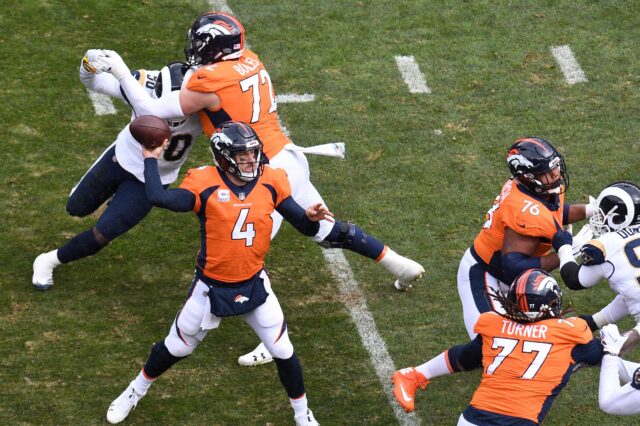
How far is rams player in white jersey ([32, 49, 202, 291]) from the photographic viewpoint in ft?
25.2

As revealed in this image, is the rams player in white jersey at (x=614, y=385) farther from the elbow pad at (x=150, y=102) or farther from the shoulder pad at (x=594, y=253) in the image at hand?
the elbow pad at (x=150, y=102)

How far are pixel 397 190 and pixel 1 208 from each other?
10.6 ft

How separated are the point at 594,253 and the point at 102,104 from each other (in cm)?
526

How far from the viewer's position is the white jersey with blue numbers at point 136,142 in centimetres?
767

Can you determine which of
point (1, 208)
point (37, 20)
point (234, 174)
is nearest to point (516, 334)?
point (234, 174)

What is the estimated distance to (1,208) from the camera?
899cm

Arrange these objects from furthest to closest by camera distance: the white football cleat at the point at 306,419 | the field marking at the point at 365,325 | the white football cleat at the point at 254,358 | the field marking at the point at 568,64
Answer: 1. the field marking at the point at 568,64
2. the white football cleat at the point at 254,358
3. the field marking at the point at 365,325
4. the white football cleat at the point at 306,419

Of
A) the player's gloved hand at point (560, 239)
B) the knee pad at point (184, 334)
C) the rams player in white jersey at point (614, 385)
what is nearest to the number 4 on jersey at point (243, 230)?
the knee pad at point (184, 334)

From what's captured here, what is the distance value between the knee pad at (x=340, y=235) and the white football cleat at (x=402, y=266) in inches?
16.3

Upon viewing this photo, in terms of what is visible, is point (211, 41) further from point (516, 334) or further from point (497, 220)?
point (516, 334)

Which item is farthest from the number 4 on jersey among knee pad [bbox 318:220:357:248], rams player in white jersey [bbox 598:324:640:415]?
rams player in white jersey [bbox 598:324:640:415]

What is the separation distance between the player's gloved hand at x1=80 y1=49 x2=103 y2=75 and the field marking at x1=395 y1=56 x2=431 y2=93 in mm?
3772

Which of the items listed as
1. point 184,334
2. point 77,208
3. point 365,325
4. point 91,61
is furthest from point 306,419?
point 91,61

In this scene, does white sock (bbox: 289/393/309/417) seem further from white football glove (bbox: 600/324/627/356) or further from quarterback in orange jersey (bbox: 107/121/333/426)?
white football glove (bbox: 600/324/627/356)
